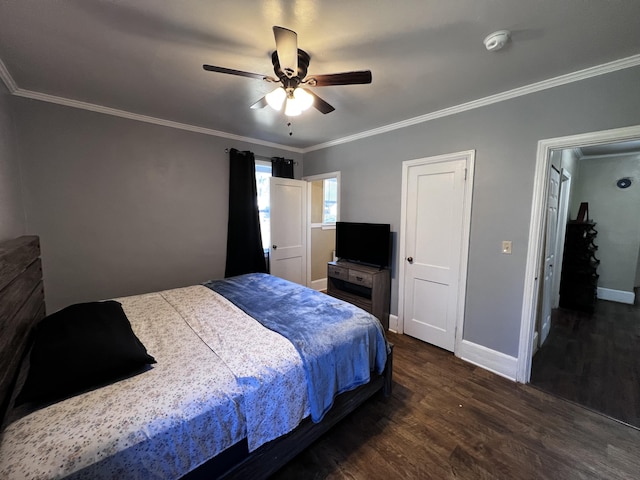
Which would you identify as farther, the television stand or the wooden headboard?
the television stand

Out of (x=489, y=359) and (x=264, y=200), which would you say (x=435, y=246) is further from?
(x=264, y=200)

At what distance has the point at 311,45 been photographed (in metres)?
1.65

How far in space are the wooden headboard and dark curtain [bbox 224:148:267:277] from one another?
193 centimetres

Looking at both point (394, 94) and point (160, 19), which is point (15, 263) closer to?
point (160, 19)

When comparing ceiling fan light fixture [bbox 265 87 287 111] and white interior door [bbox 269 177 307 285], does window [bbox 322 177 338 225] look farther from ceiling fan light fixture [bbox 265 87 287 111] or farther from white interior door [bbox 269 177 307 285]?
ceiling fan light fixture [bbox 265 87 287 111]

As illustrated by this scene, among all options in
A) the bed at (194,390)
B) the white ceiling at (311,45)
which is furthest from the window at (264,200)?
the bed at (194,390)

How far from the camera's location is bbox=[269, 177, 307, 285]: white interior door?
395 cm

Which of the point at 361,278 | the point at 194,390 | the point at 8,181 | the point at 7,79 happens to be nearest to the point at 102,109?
the point at 7,79

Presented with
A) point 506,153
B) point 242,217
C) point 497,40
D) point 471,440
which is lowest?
point 471,440

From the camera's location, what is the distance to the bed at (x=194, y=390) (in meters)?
0.94

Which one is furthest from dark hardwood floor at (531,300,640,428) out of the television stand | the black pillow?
the black pillow

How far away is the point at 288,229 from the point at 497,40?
3.21 metres

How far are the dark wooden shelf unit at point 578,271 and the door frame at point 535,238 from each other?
2544mm

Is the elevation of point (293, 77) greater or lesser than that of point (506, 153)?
greater
